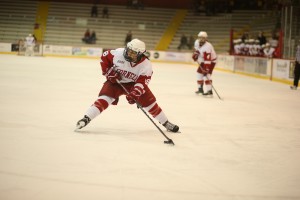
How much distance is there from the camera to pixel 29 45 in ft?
78.1

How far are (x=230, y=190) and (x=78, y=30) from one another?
2683cm

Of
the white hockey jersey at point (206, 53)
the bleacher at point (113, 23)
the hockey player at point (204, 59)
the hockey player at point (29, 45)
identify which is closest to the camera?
the hockey player at point (204, 59)

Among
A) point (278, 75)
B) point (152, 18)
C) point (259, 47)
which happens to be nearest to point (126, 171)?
point (278, 75)

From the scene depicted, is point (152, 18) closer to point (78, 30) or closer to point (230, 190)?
point (78, 30)

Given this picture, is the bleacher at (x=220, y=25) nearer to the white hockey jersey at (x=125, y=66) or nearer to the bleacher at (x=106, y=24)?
the bleacher at (x=106, y=24)

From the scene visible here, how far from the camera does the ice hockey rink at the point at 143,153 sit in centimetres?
326

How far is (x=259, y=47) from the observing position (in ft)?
60.9

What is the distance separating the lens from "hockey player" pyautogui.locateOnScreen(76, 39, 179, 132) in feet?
17.4

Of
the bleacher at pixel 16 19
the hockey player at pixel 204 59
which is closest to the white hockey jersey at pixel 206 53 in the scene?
the hockey player at pixel 204 59

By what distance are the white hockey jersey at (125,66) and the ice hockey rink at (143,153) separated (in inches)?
28.2

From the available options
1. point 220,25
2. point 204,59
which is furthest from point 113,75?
point 220,25

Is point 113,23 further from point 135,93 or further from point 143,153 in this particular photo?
point 143,153

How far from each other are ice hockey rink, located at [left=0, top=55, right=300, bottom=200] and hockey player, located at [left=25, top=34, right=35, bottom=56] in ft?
51.8

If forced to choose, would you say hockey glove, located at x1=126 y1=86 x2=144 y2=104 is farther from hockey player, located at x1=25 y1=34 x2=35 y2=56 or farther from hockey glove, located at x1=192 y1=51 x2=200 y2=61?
hockey player, located at x1=25 y1=34 x2=35 y2=56
